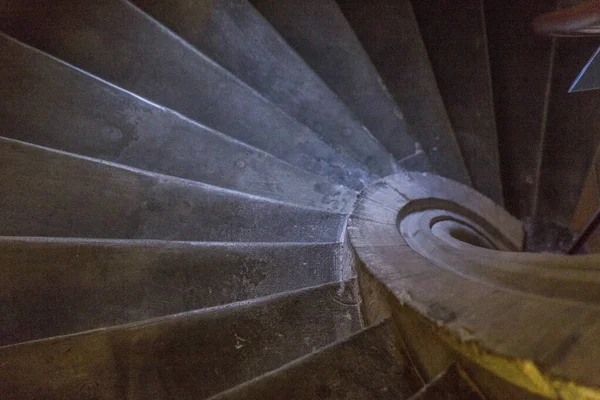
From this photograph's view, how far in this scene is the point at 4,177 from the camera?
70.6 inches

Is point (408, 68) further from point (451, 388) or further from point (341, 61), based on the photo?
point (451, 388)

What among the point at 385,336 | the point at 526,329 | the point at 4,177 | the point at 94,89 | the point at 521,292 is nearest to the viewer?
the point at 526,329

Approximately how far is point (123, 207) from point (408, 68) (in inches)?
91.8

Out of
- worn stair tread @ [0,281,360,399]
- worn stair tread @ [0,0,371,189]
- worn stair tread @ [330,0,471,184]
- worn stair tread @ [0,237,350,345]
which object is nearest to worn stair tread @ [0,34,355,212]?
worn stair tread @ [0,0,371,189]

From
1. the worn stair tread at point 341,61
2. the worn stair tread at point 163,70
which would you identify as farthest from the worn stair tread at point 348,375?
the worn stair tread at point 341,61

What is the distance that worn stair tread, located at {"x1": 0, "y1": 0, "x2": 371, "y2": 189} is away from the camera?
2.39 meters

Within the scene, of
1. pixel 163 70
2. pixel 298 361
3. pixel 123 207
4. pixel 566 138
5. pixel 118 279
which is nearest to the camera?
pixel 298 361

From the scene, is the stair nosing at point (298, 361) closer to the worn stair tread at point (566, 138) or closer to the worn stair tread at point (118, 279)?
the worn stair tread at point (118, 279)

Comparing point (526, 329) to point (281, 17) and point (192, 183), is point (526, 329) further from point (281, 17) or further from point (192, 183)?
point (281, 17)

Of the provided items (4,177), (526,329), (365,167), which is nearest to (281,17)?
(365,167)

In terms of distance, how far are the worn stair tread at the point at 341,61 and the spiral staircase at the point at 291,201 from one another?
13 millimetres

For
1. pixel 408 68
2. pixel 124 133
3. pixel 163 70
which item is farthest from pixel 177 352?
pixel 408 68

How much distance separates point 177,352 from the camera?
1483 millimetres

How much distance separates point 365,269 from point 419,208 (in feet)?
3.47
